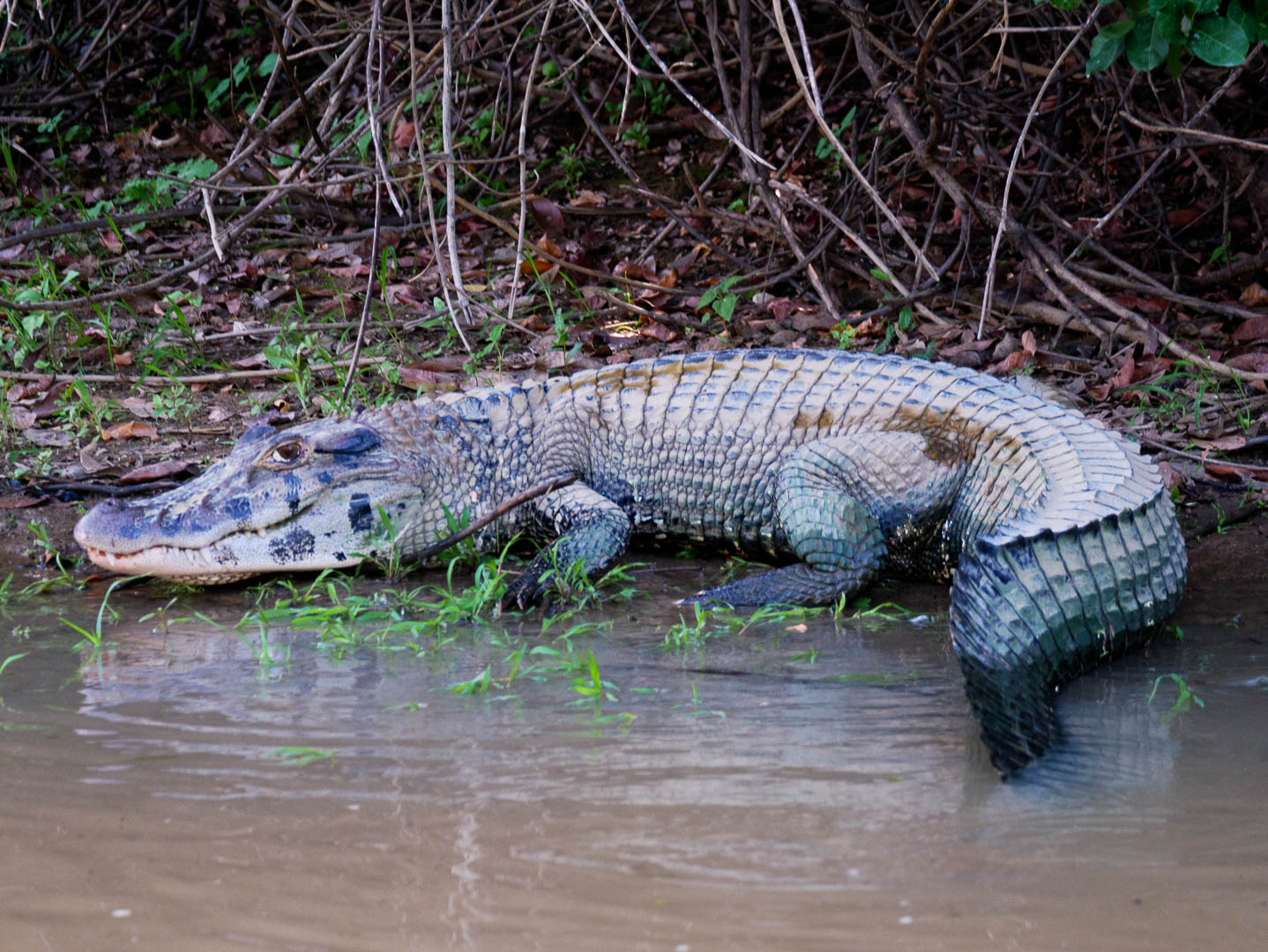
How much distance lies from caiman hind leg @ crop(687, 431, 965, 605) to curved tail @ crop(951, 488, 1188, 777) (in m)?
0.66

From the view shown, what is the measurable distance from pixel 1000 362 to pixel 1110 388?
452 millimetres

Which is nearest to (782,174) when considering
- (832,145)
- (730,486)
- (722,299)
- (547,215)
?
(722,299)

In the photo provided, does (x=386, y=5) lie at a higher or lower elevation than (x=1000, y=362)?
higher

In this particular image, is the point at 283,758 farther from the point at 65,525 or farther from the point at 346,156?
the point at 346,156

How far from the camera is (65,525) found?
401cm

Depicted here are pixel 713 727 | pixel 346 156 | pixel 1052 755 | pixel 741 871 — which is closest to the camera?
pixel 741 871

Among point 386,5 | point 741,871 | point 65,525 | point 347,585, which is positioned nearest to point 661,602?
point 347,585

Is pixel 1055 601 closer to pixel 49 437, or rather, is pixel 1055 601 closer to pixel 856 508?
pixel 856 508

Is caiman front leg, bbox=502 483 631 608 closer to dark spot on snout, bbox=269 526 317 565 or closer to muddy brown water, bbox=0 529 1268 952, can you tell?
muddy brown water, bbox=0 529 1268 952

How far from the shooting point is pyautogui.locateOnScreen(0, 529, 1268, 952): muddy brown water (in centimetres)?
170

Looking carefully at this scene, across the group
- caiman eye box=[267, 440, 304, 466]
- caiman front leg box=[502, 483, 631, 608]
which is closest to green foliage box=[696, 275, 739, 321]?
caiman front leg box=[502, 483, 631, 608]

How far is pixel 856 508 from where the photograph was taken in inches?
139

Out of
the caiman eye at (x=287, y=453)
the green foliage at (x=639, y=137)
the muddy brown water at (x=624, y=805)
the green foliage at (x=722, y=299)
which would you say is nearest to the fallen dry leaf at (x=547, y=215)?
the green foliage at (x=639, y=137)

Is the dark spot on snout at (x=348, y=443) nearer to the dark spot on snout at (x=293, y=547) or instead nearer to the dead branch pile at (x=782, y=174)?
the dark spot on snout at (x=293, y=547)
